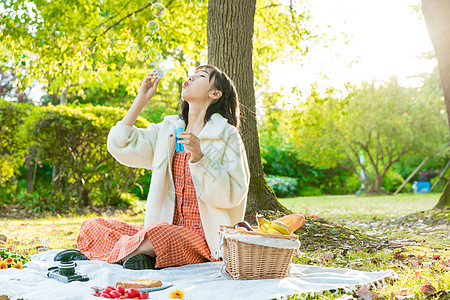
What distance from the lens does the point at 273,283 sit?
114 inches

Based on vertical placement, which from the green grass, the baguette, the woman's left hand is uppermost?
A: the woman's left hand

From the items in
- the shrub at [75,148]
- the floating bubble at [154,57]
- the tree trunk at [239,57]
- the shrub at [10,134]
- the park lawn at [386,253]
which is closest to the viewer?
the park lawn at [386,253]

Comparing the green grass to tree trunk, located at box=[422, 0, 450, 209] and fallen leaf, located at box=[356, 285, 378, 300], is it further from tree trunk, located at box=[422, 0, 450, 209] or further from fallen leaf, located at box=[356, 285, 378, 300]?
fallen leaf, located at box=[356, 285, 378, 300]

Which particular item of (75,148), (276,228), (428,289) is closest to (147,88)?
(276,228)

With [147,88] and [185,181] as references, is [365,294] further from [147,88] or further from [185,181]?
[147,88]

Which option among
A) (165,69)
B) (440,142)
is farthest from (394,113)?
(165,69)

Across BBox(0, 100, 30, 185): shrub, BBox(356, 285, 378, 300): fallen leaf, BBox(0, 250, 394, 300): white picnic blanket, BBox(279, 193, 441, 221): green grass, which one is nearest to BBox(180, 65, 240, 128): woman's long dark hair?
BBox(0, 250, 394, 300): white picnic blanket

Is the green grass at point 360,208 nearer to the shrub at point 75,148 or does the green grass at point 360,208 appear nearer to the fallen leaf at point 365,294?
the shrub at point 75,148

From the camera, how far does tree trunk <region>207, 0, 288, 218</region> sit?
5.74 meters

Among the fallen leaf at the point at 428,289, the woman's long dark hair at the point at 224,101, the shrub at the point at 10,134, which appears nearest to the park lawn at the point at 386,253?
the fallen leaf at the point at 428,289

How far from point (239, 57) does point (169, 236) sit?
9.77 ft

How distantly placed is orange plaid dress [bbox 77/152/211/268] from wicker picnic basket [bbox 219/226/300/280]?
489 millimetres

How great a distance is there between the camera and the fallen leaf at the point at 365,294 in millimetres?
2646

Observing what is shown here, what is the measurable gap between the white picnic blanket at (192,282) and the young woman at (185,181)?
0.17 metres
